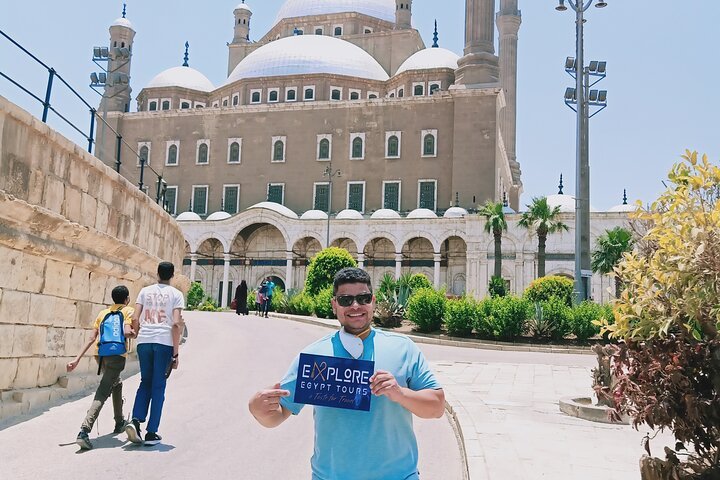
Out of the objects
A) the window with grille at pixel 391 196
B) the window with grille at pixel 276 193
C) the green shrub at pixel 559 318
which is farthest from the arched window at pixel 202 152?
the green shrub at pixel 559 318

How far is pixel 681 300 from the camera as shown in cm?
362

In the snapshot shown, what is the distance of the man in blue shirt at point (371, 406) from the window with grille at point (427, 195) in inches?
1660

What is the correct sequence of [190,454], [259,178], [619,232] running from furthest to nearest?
1. [259,178]
2. [619,232]
3. [190,454]

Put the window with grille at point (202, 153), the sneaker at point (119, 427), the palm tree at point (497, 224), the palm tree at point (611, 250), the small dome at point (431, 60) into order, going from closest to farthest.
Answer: the sneaker at point (119, 427) < the palm tree at point (611, 250) < the palm tree at point (497, 224) < the small dome at point (431, 60) < the window with grille at point (202, 153)

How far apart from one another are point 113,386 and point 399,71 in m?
45.8

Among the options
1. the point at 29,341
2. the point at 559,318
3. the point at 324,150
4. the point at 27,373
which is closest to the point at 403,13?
the point at 324,150

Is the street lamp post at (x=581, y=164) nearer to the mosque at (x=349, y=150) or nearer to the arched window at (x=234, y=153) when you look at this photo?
the mosque at (x=349, y=150)

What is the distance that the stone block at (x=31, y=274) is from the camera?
706cm

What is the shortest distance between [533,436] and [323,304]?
69.2 feet

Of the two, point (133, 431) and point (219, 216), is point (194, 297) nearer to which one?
point (219, 216)

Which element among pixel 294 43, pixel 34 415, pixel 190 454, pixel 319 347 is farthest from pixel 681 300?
pixel 294 43

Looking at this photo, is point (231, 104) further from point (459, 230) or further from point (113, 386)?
point (113, 386)

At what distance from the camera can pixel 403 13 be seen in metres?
54.2

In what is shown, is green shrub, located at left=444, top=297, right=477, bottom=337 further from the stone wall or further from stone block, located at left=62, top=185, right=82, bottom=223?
stone block, located at left=62, top=185, right=82, bottom=223
